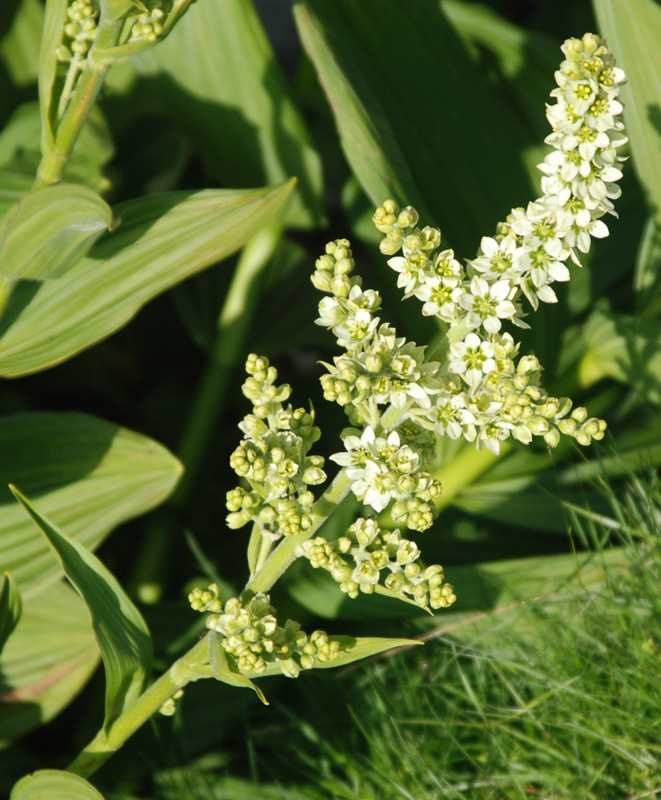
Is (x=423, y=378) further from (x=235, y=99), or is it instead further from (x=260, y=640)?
(x=235, y=99)

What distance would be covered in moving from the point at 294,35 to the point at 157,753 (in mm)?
1816

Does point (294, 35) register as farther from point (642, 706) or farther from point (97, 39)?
point (642, 706)

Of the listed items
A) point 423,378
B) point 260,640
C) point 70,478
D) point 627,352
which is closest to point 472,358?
point 423,378

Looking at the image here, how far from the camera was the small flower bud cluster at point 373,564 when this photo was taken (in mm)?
714

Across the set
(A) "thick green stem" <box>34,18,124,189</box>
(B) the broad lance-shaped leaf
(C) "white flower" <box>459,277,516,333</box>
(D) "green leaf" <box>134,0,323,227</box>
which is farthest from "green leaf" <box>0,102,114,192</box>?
(C) "white flower" <box>459,277,516,333</box>

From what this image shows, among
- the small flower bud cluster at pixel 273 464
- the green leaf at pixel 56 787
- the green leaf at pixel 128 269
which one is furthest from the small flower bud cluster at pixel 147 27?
the green leaf at pixel 56 787

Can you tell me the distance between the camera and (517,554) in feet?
4.90

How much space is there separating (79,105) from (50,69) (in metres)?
0.06

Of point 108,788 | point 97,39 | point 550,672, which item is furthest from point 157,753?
point 97,39

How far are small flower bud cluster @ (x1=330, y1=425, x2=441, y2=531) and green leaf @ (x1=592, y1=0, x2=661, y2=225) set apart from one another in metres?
0.73

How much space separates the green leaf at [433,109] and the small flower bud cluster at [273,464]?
1.38ft

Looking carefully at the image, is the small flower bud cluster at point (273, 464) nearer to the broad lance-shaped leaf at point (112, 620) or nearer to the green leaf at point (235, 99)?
the broad lance-shaped leaf at point (112, 620)

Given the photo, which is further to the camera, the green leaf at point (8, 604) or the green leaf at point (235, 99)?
the green leaf at point (235, 99)

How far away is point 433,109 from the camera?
4.10 feet
